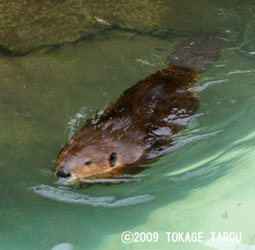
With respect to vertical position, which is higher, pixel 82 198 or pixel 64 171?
pixel 64 171

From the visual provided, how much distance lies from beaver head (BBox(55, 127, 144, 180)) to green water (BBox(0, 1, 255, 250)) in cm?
14

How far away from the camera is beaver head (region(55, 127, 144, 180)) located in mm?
2869

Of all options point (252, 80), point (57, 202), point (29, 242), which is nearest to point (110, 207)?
point (57, 202)

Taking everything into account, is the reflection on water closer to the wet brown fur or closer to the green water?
the green water

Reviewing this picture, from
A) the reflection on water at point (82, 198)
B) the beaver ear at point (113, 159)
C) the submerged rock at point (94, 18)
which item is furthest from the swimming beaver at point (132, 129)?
the submerged rock at point (94, 18)

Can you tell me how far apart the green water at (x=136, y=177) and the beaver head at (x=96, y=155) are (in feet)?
0.47

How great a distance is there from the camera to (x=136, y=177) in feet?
9.90

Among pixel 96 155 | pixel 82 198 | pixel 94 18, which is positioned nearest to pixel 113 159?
pixel 96 155

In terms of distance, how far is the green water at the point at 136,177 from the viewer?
252 centimetres

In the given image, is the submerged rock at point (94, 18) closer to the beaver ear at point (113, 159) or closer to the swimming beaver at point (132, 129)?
A: the swimming beaver at point (132, 129)

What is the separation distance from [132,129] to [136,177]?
42cm

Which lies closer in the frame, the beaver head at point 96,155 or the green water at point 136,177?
the green water at point 136,177

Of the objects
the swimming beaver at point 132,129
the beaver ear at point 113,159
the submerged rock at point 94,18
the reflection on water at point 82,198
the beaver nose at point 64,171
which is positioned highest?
the submerged rock at point 94,18

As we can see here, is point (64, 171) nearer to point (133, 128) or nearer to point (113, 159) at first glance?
point (113, 159)
